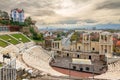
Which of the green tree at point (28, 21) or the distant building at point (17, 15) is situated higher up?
the distant building at point (17, 15)

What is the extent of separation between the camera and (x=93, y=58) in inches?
1330

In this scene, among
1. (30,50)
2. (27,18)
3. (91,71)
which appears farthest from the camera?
(27,18)

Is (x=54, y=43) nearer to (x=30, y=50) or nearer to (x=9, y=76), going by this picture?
(x=30, y=50)

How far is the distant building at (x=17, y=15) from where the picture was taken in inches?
1947

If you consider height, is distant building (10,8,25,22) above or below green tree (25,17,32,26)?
above

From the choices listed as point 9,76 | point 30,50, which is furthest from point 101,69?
point 9,76

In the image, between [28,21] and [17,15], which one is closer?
[28,21]

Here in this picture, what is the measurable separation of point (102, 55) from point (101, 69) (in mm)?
7725

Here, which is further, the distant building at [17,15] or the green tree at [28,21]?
the distant building at [17,15]

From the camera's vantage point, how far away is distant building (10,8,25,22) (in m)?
49.5

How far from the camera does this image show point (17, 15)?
50.1m

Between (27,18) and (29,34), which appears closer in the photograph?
(29,34)

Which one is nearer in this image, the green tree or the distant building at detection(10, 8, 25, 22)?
the green tree

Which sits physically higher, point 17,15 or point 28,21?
point 17,15
